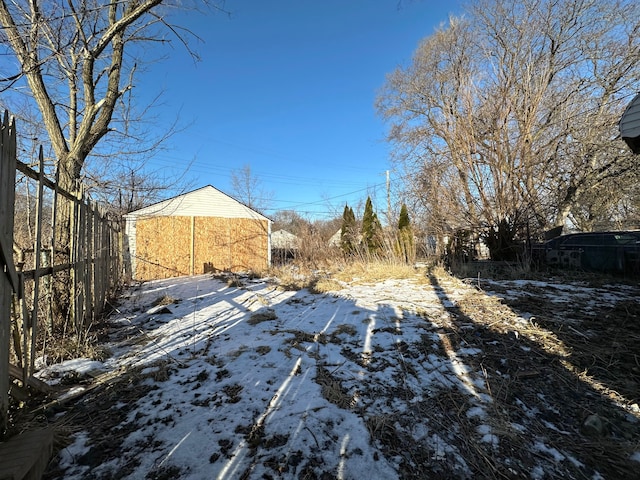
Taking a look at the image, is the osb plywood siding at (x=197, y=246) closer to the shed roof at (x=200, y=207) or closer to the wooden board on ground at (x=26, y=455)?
the shed roof at (x=200, y=207)

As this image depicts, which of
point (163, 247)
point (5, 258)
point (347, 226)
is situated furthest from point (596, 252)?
point (163, 247)

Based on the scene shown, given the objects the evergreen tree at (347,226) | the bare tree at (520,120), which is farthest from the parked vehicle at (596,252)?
the evergreen tree at (347,226)

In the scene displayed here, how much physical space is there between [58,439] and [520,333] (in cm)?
429

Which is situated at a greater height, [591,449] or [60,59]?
[60,59]

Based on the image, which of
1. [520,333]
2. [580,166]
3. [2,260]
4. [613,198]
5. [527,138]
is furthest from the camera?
[613,198]

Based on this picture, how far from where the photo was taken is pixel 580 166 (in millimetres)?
11828

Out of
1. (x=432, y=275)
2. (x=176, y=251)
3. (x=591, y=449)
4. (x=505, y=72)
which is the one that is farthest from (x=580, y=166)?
(x=176, y=251)

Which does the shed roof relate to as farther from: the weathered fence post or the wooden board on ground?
the wooden board on ground

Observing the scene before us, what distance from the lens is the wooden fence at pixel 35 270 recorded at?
5.47ft

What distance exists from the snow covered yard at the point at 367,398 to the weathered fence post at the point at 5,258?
0.48 m

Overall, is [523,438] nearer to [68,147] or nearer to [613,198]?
[68,147]

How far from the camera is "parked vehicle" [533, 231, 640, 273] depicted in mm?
6224

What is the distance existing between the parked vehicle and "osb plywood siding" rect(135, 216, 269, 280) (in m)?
10.7

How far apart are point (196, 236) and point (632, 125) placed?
45.2 feet
